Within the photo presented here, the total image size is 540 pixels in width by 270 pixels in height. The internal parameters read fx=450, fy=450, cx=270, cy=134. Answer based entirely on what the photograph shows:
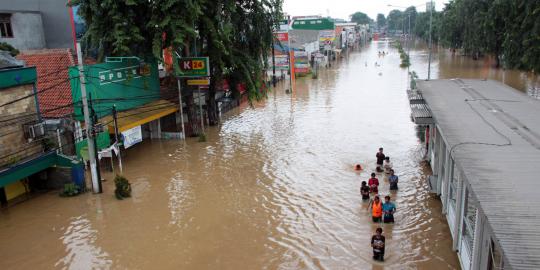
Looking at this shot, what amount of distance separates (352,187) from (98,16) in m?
15.1

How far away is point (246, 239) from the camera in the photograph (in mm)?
13477

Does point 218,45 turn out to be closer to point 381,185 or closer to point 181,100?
point 181,100

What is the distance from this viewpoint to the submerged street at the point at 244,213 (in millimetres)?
12445

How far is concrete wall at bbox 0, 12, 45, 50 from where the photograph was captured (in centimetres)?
3083

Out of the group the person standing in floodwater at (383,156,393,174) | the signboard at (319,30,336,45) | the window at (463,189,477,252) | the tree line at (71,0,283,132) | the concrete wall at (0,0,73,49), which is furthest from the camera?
the signboard at (319,30,336,45)

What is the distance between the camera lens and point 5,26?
30.3 metres

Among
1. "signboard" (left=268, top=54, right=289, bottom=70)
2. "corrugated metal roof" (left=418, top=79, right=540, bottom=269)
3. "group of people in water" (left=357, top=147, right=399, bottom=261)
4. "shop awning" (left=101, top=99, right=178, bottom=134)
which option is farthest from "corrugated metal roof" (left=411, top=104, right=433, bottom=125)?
"signboard" (left=268, top=54, right=289, bottom=70)

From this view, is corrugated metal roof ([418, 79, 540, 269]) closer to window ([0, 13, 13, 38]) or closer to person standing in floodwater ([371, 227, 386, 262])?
person standing in floodwater ([371, 227, 386, 262])

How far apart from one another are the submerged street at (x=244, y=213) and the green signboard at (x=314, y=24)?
50.4 meters

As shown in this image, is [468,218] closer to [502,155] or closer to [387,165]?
[502,155]

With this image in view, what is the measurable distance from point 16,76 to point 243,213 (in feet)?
32.4

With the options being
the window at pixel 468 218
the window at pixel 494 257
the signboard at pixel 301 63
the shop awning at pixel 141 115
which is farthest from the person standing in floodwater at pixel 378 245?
the signboard at pixel 301 63

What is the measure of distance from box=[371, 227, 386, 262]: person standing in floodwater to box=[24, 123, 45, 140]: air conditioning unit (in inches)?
525

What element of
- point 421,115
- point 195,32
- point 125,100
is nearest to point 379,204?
point 421,115
